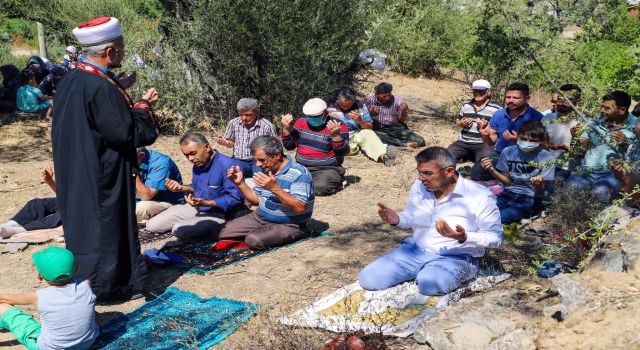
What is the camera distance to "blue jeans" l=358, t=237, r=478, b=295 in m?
4.68

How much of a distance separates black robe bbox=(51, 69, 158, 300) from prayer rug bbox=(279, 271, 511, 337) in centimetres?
145

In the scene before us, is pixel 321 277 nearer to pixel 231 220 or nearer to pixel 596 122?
pixel 231 220

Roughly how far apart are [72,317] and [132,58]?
23.8 ft

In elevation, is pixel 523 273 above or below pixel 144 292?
above

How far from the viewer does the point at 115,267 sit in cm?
507

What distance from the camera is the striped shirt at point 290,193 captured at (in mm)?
6137

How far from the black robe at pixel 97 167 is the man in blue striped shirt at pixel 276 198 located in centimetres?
123

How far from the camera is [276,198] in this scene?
625 cm

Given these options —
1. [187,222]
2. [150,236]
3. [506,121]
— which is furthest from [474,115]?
[150,236]

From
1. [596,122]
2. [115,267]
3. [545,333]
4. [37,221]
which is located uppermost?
[596,122]

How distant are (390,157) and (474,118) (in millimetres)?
1476

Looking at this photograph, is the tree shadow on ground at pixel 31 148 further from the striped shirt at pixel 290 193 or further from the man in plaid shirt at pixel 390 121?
the striped shirt at pixel 290 193

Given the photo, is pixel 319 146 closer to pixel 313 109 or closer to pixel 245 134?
pixel 313 109

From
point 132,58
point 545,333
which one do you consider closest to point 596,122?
point 545,333
